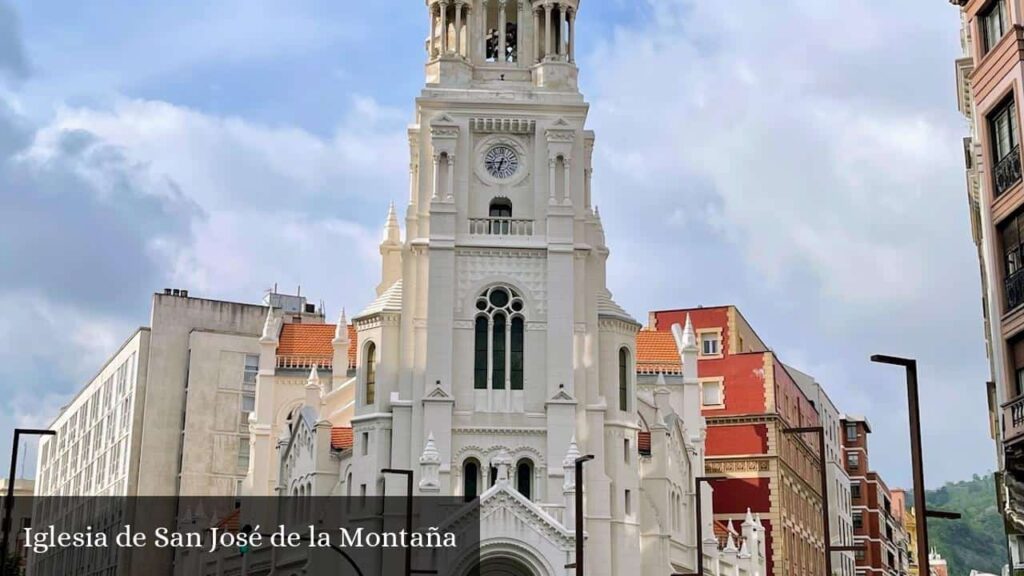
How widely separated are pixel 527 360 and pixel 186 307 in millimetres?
46223

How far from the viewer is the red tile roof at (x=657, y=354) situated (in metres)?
80.4

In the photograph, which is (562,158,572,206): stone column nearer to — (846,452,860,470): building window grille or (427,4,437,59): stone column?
(427,4,437,59): stone column

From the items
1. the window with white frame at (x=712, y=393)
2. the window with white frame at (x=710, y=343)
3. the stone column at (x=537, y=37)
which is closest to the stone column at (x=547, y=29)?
the stone column at (x=537, y=37)

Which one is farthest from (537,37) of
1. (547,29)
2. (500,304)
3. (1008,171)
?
(1008,171)

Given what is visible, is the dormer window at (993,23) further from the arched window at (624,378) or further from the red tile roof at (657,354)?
the red tile roof at (657,354)

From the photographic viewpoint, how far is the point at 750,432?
83.6 metres

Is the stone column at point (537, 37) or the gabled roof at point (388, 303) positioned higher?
the stone column at point (537, 37)

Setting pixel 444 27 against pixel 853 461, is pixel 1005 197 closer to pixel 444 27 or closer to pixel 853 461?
pixel 444 27

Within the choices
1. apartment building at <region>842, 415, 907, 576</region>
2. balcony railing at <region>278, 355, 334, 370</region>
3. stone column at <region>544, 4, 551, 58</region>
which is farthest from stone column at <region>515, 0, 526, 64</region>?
apartment building at <region>842, 415, 907, 576</region>

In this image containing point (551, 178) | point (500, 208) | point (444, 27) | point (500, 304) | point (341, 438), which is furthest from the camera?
point (341, 438)

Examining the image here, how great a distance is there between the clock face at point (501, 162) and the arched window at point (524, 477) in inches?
523

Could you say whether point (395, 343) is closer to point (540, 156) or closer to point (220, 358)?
point (540, 156)

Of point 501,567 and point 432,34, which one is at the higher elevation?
point 432,34

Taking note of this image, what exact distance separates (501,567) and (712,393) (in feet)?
117
